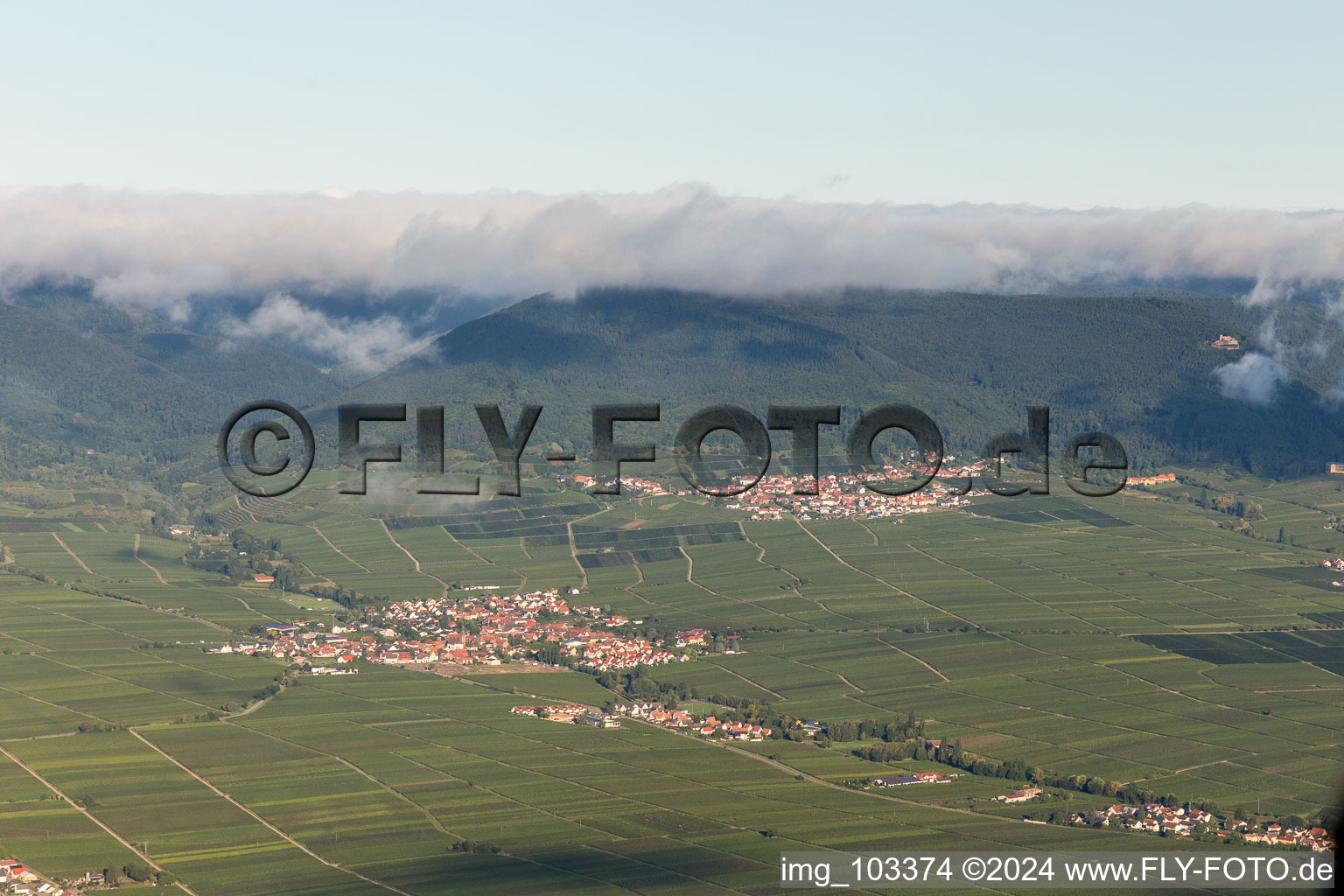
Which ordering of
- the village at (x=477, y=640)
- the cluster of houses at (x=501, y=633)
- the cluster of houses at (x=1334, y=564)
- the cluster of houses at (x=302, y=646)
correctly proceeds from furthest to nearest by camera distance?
the cluster of houses at (x=1334, y=564)
the cluster of houses at (x=302, y=646)
the cluster of houses at (x=501, y=633)
the village at (x=477, y=640)

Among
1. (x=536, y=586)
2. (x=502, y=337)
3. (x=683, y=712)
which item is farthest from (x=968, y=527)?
(x=502, y=337)

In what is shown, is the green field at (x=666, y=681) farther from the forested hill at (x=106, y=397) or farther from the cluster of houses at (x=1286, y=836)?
the forested hill at (x=106, y=397)

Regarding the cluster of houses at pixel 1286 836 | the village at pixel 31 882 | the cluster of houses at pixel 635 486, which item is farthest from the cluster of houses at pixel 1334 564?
the village at pixel 31 882

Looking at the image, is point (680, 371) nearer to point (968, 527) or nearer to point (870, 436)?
point (968, 527)

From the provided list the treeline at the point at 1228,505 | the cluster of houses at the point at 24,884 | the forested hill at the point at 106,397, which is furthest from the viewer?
the forested hill at the point at 106,397

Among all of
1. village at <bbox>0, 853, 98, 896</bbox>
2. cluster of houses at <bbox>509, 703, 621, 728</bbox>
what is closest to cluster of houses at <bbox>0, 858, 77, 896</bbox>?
village at <bbox>0, 853, 98, 896</bbox>

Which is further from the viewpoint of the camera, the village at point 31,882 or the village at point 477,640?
the village at point 477,640

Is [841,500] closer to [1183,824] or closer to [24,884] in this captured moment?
[1183,824]
